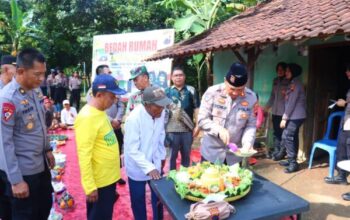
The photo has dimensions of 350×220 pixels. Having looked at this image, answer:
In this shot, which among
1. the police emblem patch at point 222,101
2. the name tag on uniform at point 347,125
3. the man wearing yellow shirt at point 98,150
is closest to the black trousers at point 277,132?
the name tag on uniform at point 347,125

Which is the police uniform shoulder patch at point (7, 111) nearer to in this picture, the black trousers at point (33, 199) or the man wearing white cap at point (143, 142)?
the black trousers at point (33, 199)

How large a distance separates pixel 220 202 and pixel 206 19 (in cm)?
764

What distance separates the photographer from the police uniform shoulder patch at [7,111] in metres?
2.36

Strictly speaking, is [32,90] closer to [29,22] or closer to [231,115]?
[231,115]

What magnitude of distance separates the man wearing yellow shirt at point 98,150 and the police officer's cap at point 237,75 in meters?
0.97

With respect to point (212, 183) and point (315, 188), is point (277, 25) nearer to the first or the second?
point (315, 188)

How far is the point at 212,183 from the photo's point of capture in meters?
2.31

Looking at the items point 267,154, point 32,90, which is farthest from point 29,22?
point 32,90

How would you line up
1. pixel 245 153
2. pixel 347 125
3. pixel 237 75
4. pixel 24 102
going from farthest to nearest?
pixel 347 125 → pixel 237 75 → pixel 245 153 → pixel 24 102

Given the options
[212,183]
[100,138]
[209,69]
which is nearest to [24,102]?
[100,138]

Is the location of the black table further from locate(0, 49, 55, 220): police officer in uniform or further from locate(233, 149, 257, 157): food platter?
locate(0, 49, 55, 220): police officer in uniform

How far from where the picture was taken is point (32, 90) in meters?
2.67

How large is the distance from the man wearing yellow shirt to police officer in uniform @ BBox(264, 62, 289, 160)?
3.83 m

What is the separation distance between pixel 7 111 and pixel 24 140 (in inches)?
11.3
